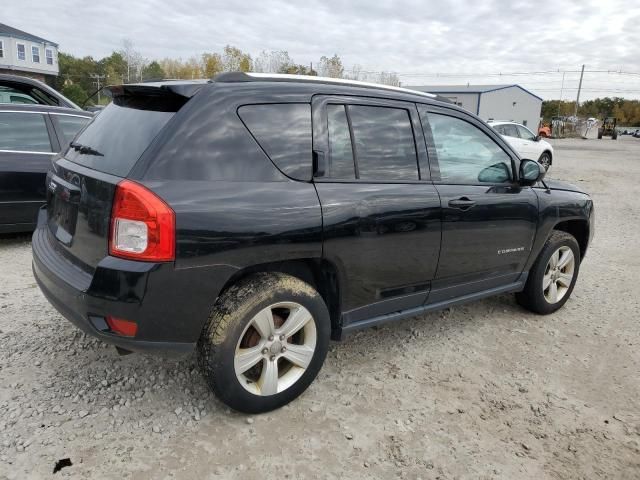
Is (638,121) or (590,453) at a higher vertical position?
(638,121)

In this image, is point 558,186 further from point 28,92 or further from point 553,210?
point 28,92

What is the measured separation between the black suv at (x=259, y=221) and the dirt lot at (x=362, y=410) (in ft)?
0.98

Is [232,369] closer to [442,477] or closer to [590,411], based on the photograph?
[442,477]

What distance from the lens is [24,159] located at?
537 cm

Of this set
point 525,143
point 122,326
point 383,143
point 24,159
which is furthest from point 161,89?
point 525,143

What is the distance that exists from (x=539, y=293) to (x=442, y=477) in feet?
7.82

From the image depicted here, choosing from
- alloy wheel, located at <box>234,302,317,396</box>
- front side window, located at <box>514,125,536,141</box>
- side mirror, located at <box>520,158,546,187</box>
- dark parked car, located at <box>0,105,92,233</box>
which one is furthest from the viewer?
front side window, located at <box>514,125,536,141</box>

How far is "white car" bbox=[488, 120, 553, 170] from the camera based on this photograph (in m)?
15.6

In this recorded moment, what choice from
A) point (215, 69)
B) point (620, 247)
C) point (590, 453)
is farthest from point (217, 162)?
point (215, 69)

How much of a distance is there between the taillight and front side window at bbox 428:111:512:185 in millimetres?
1893

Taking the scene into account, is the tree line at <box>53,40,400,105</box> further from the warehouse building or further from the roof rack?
the roof rack

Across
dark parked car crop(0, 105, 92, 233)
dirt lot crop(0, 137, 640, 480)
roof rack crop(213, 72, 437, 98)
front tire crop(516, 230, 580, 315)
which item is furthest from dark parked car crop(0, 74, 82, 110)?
front tire crop(516, 230, 580, 315)

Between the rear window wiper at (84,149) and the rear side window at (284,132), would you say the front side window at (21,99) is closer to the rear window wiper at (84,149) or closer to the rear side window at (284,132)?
the rear window wiper at (84,149)

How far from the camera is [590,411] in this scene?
2.91m
